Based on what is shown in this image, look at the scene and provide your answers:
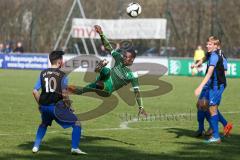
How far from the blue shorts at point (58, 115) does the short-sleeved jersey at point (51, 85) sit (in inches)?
4.1

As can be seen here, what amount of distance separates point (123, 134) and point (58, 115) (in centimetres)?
325

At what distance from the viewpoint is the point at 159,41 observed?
52094 mm

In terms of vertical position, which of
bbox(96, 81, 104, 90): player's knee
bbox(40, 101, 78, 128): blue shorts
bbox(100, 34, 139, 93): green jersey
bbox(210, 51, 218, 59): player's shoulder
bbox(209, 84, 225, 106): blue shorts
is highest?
bbox(210, 51, 218, 59): player's shoulder

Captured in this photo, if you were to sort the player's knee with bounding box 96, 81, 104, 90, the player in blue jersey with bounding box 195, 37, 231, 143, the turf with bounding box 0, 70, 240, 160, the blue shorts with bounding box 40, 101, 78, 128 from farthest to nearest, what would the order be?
1. the player's knee with bounding box 96, 81, 104, 90
2. the player in blue jersey with bounding box 195, 37, 231, 143
3. the turf with bounding box 0, 70, 240, 160
4. the blue shorts with bounding box 40, 101, 78, 128

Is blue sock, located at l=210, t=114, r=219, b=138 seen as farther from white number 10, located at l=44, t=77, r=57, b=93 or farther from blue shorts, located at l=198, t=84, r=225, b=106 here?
white number 10, located at l=44, t=77, r=57, b=93

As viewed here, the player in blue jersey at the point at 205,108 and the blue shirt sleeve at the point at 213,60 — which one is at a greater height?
the blue shirt sleeve at the point at 213,60

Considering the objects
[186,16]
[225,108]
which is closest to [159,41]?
[186,16]

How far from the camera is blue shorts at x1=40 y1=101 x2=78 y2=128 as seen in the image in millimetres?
10562

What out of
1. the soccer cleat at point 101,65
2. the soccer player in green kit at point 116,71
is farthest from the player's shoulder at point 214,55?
the soccer cleat at point 101,65

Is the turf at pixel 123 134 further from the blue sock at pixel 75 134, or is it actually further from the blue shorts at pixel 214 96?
the blue shorts at pixel 214 96

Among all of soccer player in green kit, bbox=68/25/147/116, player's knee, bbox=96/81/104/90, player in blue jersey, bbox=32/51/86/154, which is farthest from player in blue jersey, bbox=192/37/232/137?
player in blue jersey, bbox=32/51/86/154

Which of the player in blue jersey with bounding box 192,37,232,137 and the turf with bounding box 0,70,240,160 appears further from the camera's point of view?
the player in blue jersey with bounding box 192,37,232,137

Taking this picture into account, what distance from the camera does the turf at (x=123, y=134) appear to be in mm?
10953

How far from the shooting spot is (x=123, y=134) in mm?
13570
